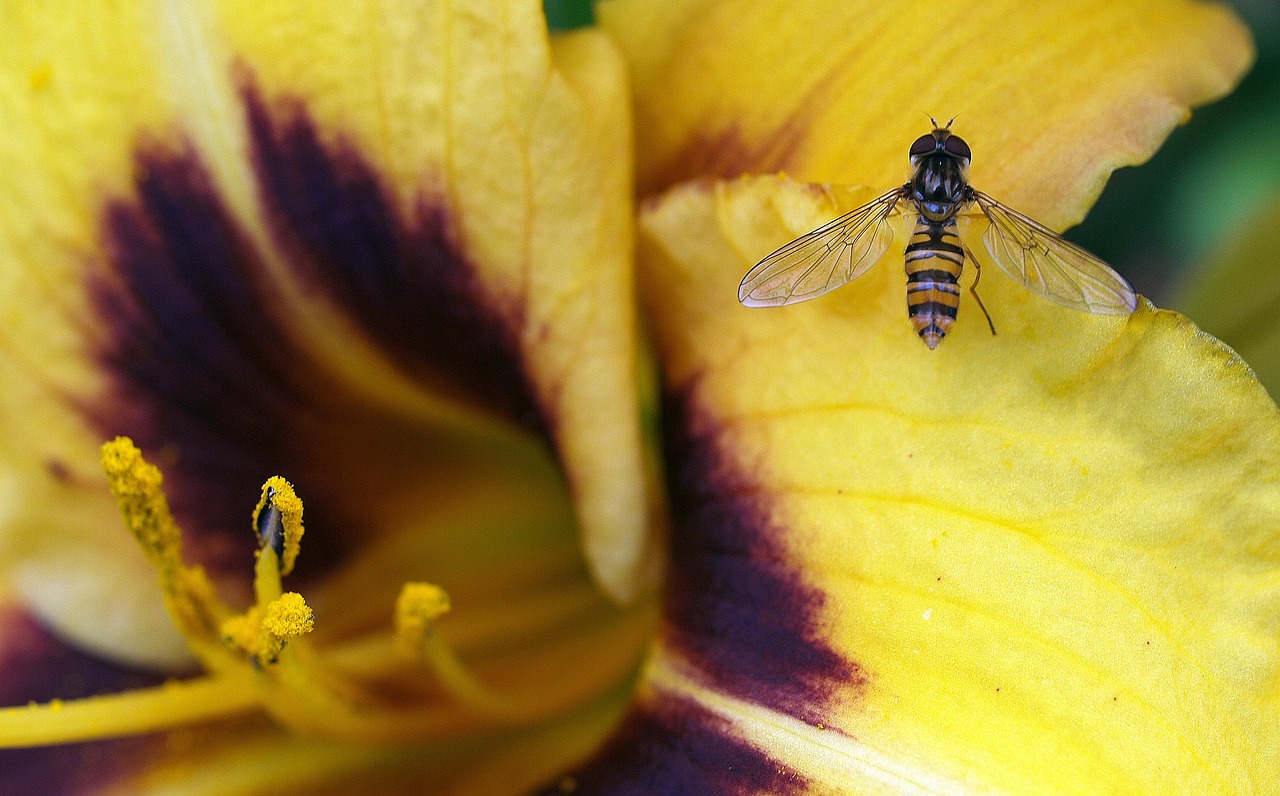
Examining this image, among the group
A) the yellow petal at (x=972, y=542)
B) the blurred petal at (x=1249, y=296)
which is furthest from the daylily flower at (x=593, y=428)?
the blurred petal at (x=1249, y=296)

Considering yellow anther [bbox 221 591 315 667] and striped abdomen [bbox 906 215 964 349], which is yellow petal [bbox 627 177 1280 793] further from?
yellow anther [bbox 221 591 315 667]

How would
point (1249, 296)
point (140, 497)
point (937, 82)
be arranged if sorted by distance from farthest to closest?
point (1249, 296) < point (140, 497) < point (937, 82)

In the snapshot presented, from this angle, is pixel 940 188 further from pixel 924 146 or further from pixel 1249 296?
pixel 1249 296

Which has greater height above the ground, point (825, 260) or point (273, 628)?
point (825, 260)

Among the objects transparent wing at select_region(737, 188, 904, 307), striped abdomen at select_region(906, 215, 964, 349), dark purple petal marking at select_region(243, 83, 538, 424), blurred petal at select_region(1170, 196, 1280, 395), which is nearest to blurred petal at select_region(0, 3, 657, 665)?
dark purple petal marking at select_region(243, 83, 538, 424)

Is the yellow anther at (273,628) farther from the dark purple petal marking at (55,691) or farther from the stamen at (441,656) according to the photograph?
the dark purple petal marking at (55,691)

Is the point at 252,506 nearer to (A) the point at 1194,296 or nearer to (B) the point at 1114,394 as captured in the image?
(B) the point at 1114,394

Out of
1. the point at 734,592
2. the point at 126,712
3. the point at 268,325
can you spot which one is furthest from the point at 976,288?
the point at 126,712
